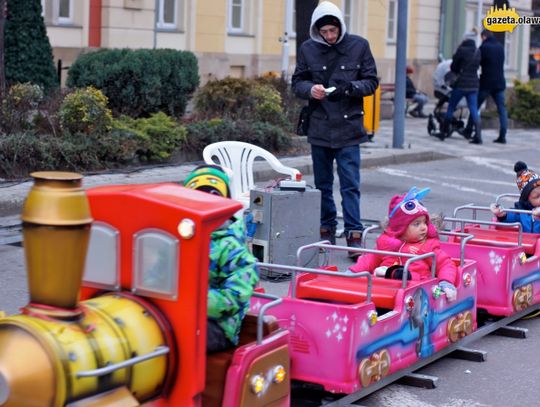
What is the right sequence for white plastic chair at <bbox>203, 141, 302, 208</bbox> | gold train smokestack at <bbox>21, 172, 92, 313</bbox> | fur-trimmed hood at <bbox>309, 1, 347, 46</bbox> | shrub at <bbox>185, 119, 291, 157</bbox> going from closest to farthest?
1. gold train smokestack at <bbox>21, 172, 92, 313</bbox>
2. fur-trimmed hood at <bbox>309, 1, 347, 46</bbox>
3. white plastic chair at <bbox>203, 141, 302, 208</bbox>
4. shrub at <bbox>185, 119, 291, 157</bbox>

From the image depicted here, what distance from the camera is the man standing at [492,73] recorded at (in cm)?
1931

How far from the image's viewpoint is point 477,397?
563cm

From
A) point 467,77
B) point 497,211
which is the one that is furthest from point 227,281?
point 467,77

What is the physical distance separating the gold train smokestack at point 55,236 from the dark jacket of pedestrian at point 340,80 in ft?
16.9

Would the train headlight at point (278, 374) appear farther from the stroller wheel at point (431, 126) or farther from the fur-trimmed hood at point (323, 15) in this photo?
the stroller wheel at point (431, 126)

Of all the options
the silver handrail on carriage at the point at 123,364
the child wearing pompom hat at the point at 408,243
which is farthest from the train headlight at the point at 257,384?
the child wearing pompom hat at the point at 408,243

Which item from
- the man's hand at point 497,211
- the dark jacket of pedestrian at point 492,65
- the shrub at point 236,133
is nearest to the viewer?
the man's hand at point 497,211

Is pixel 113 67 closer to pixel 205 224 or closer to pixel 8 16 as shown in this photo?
pixel 8 16

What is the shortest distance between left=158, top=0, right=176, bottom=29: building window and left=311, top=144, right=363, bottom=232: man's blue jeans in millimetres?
15294

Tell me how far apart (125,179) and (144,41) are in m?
11.2

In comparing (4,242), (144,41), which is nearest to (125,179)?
(4,242)

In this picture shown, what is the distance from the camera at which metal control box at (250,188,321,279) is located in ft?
26.2

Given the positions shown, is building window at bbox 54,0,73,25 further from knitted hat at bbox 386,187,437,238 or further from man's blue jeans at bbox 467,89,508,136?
knitted hat at bbox 386,187,437,238

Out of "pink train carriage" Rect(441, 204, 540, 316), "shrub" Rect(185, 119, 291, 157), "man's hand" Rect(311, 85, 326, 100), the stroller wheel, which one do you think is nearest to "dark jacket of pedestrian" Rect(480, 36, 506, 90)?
the stroller wheel
